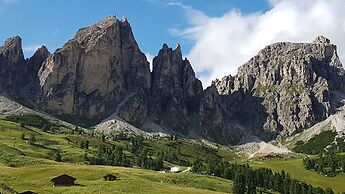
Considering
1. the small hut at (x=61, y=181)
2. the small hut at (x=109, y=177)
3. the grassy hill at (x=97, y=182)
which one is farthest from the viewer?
the small hut at (x=109, y=177)

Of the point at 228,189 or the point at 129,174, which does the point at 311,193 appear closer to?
the point at 228,189

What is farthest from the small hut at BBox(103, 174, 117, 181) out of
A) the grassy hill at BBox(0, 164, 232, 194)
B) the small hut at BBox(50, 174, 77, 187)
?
the small hut at BBox(50, 174, 77, 187)

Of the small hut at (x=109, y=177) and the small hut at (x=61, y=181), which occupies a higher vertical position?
the small hut at (x=109, y=177)

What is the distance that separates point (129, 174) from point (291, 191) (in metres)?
75.6

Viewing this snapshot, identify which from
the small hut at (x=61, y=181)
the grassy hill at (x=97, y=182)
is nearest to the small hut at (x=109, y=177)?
the grassy hill at (x=97, y=182)

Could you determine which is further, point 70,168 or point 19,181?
point 70,168

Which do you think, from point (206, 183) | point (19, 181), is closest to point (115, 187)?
point (19, 181)

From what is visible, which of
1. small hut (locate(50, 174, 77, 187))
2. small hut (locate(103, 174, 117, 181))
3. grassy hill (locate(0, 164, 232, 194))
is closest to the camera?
grassy hill (locate(0, 164, 232, 194))

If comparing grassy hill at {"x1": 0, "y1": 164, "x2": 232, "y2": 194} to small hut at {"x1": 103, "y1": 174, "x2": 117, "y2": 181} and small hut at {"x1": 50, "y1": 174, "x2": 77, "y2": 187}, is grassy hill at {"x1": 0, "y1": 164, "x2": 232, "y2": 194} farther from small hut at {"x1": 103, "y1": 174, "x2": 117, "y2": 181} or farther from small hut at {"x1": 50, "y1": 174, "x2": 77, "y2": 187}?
small hut at {"x1": 50, "y1": 174, "x2": 77, "y2": 187}

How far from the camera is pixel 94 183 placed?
130250 mm

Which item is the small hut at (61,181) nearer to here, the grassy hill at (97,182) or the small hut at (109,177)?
the grassy hill at (97,182)

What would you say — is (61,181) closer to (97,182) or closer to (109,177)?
(97,182)

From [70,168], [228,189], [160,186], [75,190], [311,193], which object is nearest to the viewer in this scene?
[75,190]

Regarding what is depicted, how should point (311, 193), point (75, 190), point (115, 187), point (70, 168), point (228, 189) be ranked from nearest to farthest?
point (75, 190) → point (115, 187) → point (70, 168) → point (228, 189) → point (311, 193)
